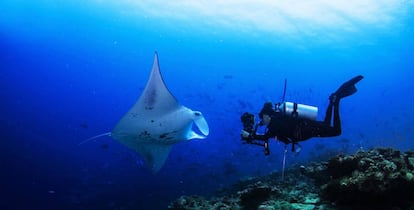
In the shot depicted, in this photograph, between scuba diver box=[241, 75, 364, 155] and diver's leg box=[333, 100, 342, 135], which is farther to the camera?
diver's leg box=[333, 100, 342, 135]

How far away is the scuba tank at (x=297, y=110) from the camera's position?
18.2ft

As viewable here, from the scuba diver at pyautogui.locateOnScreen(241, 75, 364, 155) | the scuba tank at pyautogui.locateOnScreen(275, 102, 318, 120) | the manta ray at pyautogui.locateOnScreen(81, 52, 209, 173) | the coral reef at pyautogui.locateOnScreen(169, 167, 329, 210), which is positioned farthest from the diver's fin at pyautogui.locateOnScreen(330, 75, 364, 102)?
the manta ray at pyautogui.locateOnScreen(81, 52, 209, 173)

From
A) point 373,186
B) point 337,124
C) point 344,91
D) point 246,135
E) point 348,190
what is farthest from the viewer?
point 344,91

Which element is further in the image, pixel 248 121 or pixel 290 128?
pixel 248 121

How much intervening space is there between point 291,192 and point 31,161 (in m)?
26.8

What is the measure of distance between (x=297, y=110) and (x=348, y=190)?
152 cm

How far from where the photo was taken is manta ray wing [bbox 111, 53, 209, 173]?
18.1ft

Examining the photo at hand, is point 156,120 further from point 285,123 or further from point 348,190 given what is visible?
point 348,190

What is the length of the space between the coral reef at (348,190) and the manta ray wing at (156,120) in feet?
5.39

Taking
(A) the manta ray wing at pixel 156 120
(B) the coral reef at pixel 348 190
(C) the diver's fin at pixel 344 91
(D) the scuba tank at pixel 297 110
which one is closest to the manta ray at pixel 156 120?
(A) the manta ray wing at pixel 156 120

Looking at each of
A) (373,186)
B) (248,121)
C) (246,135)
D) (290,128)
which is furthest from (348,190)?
(248,121)

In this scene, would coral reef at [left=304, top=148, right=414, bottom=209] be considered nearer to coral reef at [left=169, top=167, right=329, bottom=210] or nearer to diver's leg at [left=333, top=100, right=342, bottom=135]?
coral reef at [left=169, top=167, right=329, bottom=210]

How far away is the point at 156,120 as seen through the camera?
5.82 m

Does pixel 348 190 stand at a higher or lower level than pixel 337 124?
lower
